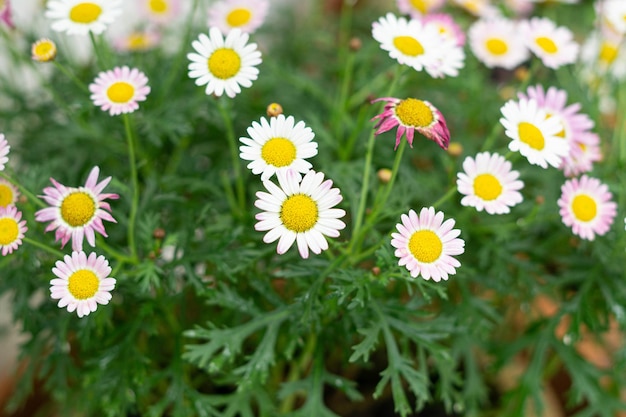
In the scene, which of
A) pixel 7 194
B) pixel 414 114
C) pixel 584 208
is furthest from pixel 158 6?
pixel 584 208

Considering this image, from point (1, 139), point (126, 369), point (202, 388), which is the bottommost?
point (202, 388)

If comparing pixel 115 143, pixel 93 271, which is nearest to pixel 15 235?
pixel 93 271

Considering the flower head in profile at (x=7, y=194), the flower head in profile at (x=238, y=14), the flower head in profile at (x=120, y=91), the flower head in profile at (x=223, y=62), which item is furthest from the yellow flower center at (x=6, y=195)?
the flower head in profile at (x=238, y=14)

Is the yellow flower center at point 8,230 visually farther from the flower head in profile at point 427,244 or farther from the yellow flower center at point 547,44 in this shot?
the yellow flower center at point 547,44

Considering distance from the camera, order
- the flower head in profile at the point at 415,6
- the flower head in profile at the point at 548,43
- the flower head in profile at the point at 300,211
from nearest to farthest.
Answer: the flower head in profile at the point at 300,211 < the flower head in profile at the point at 548,43 < the flower head in profile at the point at 415,6

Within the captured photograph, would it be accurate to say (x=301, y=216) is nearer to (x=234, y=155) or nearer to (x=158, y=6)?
(x=234, y=155)

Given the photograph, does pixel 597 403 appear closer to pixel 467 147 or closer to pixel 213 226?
pixel 467 147
